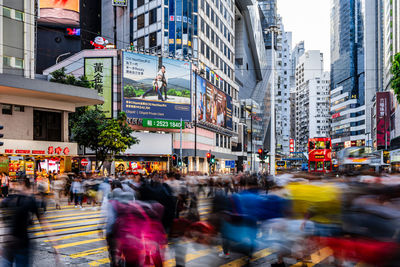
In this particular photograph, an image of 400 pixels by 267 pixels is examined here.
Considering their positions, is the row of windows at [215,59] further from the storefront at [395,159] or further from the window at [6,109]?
the window at [6,109]

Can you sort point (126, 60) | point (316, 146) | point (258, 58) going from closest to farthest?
point (316, 146) < point (126, 60) < point (258, 58)

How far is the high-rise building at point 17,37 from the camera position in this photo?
97.9ft

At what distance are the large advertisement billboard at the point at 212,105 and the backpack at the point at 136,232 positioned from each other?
1819 inches

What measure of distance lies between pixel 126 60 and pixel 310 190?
41.4m

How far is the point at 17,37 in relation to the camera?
30.7m

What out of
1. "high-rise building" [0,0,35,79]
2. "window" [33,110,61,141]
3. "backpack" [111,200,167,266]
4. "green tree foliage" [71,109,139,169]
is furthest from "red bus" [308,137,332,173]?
"backpack" [111,200,167,266]

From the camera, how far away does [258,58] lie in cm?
10169

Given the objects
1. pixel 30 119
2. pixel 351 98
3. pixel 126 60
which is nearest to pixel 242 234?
pixel 30 119

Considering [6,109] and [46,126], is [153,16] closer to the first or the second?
[46,126]

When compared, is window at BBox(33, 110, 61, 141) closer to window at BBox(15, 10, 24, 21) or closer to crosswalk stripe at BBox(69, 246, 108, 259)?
window at BBox(15, 10, 24, 21)

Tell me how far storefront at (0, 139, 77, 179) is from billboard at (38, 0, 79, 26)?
40.5m

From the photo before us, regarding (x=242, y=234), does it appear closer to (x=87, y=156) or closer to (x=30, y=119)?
(x=30, y=119)

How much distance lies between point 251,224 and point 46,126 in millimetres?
26859

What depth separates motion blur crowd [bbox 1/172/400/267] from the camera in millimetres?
6625
